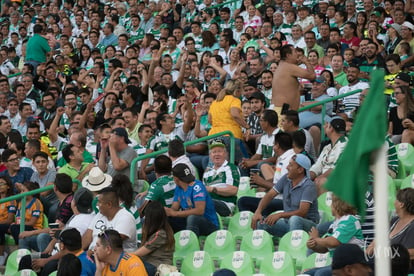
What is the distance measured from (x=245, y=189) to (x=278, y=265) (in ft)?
7.95

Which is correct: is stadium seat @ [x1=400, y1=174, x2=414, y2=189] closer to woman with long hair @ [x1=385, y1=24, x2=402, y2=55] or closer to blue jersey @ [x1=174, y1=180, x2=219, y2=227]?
blue jersey @ [x1=174, y1=180, x2=219, y2=227]

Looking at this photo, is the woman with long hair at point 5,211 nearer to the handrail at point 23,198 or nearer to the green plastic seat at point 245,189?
the handrail at point 23,198

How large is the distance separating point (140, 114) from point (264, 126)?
269 cm

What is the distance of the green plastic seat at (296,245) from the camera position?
30.9 feet

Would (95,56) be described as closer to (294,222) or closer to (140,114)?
(140,114)

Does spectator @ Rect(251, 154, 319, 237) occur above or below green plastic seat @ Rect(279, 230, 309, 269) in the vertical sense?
above

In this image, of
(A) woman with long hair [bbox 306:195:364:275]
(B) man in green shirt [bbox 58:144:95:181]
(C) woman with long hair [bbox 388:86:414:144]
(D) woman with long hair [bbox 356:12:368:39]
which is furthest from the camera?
(D) woman with long hair [bbox 356:12:368:39]

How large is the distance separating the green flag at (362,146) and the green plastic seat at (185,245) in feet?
18.7

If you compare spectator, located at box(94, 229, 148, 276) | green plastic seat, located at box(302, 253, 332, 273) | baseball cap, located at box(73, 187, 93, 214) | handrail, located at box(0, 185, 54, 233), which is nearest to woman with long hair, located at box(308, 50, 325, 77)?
handrail, located at box(0, 185, 54, 233)

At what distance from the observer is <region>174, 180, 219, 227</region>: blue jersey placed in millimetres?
10172

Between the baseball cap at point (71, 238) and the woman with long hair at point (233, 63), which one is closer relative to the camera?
the baseball cap at point (71, 238)

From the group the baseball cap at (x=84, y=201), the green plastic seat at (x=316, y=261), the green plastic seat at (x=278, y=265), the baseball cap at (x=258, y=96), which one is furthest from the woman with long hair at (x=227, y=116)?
the green plastic seat at (x=316, y=261)

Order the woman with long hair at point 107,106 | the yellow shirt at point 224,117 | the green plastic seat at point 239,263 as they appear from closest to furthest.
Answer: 1. the green plastic seat at point 239,263
2. the yellow shirt at point 224,117
3. the woman with long hair at point 107,106

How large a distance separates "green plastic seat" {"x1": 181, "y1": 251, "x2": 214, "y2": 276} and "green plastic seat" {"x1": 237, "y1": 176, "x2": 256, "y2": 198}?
1903 mm
